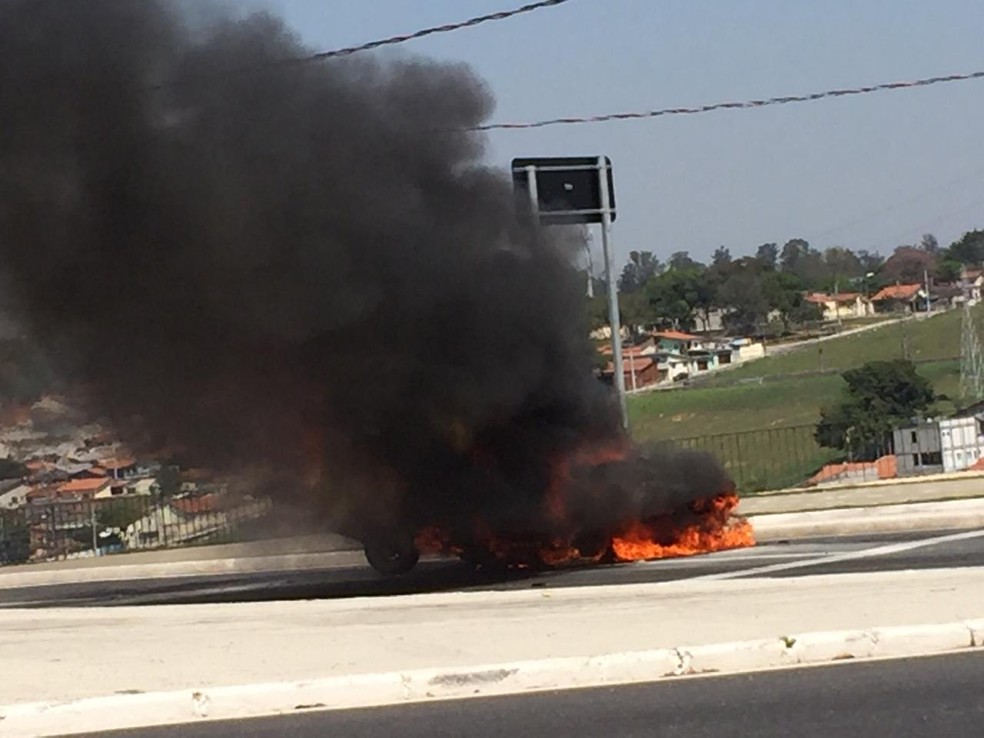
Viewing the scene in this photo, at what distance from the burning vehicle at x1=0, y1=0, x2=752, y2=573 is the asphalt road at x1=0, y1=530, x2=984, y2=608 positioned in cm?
59

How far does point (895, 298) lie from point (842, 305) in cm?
834

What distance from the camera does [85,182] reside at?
49.6ft

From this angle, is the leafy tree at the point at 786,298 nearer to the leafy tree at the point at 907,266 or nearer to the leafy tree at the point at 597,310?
the leafy tree at the point at 907,266

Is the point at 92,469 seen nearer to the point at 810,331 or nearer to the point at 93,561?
the point at 93,561

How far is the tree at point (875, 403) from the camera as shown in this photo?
36.8 metres

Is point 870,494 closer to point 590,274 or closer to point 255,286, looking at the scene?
point 590,274

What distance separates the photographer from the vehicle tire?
15789mm

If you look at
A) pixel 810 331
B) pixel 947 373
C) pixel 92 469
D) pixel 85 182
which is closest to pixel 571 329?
pixel 85 182

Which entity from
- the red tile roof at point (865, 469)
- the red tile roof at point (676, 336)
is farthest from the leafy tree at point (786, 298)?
the red tile roof at point (865, 469)

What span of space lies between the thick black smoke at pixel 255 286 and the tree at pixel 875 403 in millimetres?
20211

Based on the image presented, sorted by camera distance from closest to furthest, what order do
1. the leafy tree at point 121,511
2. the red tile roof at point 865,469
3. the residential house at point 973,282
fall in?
1. the leafy tree at point 121,511
2. the red tile roof at point 865,469
3. the residential house at point 973,282

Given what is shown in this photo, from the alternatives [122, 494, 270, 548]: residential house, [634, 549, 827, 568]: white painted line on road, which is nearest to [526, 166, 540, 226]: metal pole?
[634, 549, 827, 568]: white painted line on road

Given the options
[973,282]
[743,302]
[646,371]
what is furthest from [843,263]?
[646,371]

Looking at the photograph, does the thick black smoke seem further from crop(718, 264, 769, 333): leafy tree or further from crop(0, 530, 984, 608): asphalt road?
crop(718, 264, 769, 333): leafy tree
